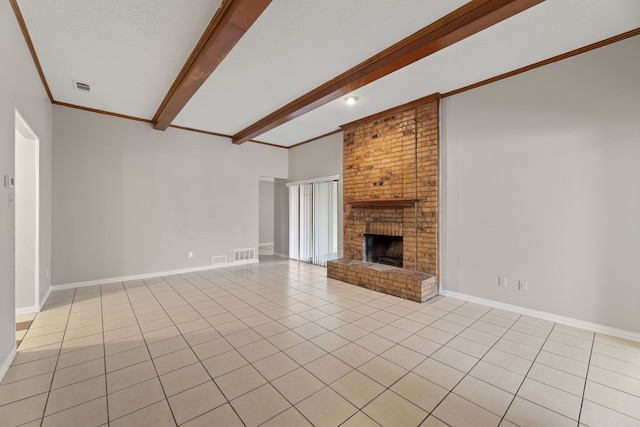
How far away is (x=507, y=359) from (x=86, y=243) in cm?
599

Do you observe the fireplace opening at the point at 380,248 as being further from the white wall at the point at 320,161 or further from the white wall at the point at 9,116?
the white wall at the point at 9,116

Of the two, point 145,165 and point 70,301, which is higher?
point 145,165

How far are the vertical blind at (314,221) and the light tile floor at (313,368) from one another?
261cm

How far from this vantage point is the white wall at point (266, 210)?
9781 mm

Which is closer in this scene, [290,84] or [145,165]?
[290,84]

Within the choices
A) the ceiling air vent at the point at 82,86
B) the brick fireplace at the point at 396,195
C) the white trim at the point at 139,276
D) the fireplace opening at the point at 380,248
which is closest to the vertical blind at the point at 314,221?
the brick fireplace at the point at 396,195

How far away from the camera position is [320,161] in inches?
248

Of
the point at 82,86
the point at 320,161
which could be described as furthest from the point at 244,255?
the point at 82,86

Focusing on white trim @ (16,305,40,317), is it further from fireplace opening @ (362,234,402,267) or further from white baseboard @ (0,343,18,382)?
fireplace opening @ (362,234,402,267)

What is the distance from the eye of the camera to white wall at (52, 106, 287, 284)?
4.45m

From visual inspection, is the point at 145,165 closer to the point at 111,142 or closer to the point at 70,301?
the point at 111,142

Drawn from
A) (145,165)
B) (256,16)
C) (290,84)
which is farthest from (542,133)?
(145,165)

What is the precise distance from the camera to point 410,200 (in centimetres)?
430

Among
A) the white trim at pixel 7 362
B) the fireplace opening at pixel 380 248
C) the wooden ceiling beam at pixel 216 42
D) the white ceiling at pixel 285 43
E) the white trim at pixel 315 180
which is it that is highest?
the white ceiling at pixel 285 43
